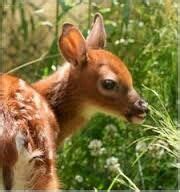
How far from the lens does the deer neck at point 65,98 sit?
18.4 ft

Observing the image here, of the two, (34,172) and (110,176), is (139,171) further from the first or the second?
(34,172)

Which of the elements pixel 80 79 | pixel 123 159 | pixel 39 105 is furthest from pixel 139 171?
pixel 39 105

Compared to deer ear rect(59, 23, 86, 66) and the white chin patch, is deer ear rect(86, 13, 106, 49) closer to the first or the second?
deer ear rect(59, 23, 86, 66)

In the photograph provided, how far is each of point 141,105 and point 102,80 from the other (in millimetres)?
217

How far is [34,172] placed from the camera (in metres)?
4.70

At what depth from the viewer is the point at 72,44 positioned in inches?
221

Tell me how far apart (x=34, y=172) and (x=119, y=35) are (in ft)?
6.40

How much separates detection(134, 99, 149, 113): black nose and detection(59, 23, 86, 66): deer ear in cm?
31

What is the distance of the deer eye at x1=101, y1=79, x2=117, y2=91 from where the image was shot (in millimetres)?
5652

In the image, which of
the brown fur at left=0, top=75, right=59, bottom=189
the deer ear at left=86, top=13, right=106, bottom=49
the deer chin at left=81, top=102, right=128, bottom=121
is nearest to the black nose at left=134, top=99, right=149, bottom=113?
the deer chin at left=81, top=102, right=128, bottom=121

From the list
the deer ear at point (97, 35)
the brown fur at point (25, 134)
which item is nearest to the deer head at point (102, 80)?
the deer ear at point (97, 35)

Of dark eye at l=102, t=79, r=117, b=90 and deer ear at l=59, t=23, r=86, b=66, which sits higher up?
deer ear at l=59, t=23, r=86, b=66

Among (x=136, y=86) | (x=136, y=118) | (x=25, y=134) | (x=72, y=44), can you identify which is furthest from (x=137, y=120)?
(x=25, y=134)

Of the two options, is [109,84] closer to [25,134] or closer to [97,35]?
[97,35]
